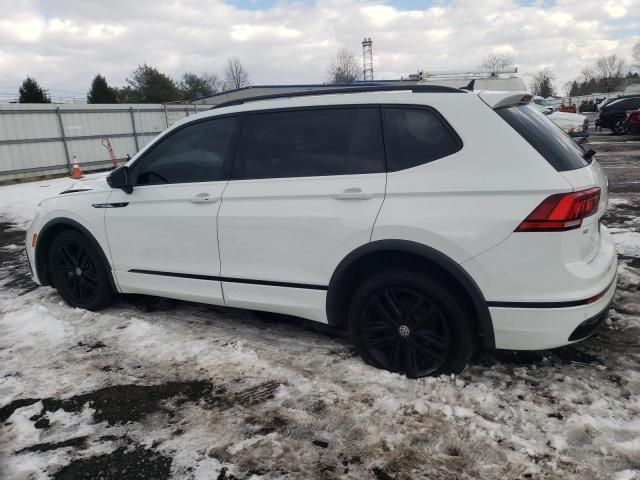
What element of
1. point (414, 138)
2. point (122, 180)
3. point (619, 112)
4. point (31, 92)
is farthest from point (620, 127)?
point (31, 92)

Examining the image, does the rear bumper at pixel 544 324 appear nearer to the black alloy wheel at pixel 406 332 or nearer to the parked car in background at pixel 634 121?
the black alloy wheel at pixel 406 332

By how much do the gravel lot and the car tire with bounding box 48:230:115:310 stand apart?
1.23 ft

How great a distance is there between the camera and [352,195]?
10.4ft

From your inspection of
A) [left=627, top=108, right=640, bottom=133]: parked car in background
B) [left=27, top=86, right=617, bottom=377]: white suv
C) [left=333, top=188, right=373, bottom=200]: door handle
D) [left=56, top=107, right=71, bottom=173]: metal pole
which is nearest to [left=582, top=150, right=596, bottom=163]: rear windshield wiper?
[left=27, top=86, right=617, bottom=377]: white suv

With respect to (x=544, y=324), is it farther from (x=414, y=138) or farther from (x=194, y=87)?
(x=194, y=87)

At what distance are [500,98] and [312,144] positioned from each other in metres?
1.23

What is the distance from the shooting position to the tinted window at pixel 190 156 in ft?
12.6

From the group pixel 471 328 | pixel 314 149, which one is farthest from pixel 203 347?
pixel 471 328

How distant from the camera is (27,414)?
311 centimetres

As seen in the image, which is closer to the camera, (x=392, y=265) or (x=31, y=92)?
(x=392, y=265)

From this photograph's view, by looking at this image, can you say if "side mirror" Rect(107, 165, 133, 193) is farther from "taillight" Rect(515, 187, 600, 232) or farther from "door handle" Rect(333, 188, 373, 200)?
"taillight" Rect(515, 187, 600, 232)

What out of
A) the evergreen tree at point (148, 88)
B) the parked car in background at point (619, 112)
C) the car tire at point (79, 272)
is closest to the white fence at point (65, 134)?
the car tire at point (79, 272)

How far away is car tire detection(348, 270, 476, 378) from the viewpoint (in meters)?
3.03

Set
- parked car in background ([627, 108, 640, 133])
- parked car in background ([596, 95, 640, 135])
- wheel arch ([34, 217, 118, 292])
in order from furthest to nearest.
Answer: parked car in background ([596, 95, 640, 135]) → parked car in background ([627, 108, 640, 133]) → wheel arch ([34, 217, 118, 292])
